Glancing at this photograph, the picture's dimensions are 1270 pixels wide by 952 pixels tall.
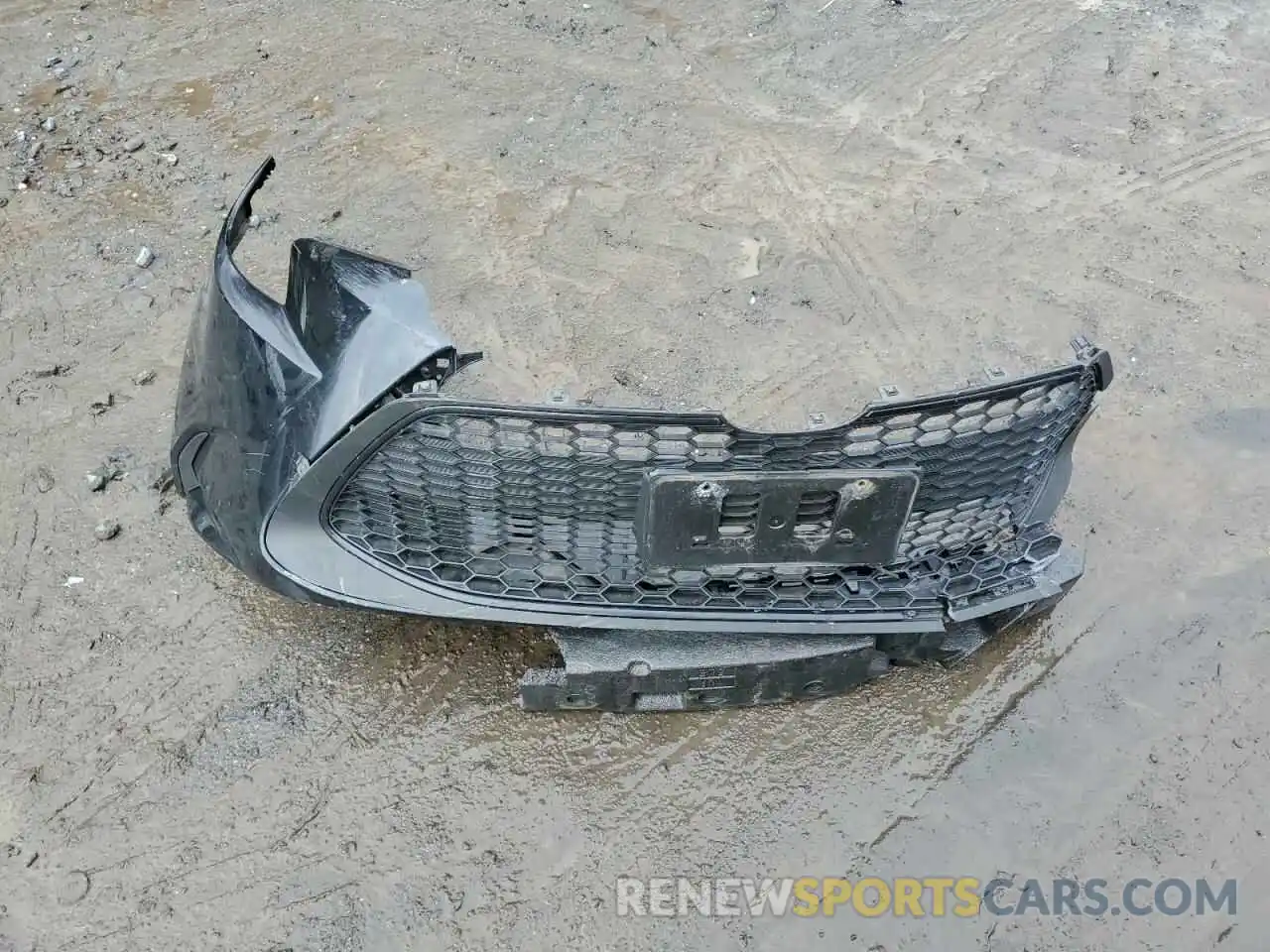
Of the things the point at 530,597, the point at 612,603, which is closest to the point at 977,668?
the point at 612,603

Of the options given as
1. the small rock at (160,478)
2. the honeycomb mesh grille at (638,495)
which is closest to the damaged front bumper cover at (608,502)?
the honeycomb mesh grille at (638,495)

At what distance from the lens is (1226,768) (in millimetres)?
3385

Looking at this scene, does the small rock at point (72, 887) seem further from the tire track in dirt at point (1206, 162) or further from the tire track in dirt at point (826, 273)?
the tire track in dirt at point (1206, 162)

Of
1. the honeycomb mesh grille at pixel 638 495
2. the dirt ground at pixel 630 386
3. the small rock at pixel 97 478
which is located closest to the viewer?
the honeycomb mesh grille at pixel 638 495

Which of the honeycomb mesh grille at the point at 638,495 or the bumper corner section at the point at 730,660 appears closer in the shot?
the honeycomb mesh grille at the point at 638,495

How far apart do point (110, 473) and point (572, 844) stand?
2.44 metres

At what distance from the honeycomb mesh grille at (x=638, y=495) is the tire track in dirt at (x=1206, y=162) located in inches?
119

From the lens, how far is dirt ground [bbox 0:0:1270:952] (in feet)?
10.4

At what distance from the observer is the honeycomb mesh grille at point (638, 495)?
8.80 feet

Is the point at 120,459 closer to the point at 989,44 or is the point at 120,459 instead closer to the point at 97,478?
the point at 97,478

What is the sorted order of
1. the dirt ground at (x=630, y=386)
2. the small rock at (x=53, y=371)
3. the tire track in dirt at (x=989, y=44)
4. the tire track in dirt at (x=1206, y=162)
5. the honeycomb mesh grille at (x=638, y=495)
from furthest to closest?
1. the tire track in dirt at (x=989, y=44)
2. the tire track in dirt at (x=1206, y=162)
3. the small rock at (x=53, y=371)
4. the dirt ground at (x=630, y=386)
5. the honeycomb mesh grille at (x=638, y=495)

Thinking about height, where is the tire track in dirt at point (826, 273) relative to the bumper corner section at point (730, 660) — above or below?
above

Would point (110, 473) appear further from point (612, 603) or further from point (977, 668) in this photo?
point (977, 668)

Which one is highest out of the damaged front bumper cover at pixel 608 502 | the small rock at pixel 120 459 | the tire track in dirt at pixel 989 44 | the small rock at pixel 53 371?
the tire track in dirt at pixel 989 44
